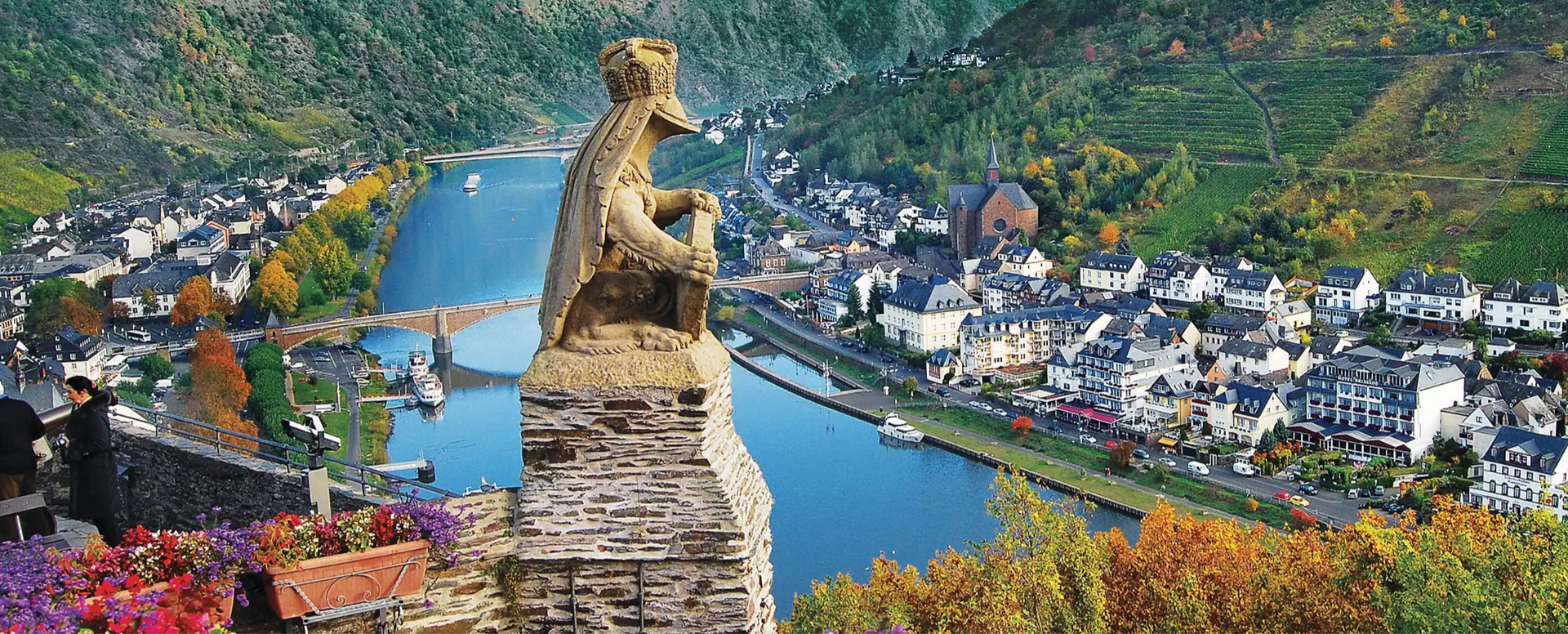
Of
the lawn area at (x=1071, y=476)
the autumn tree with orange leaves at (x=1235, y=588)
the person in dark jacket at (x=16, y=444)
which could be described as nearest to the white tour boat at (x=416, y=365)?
the lawn area at (x=1071, y=476)

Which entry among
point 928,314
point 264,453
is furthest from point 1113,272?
point 264,453

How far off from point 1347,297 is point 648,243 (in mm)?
25661

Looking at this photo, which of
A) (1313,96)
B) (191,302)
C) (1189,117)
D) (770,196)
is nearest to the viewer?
(191,302)

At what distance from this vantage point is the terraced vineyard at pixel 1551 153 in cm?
3162

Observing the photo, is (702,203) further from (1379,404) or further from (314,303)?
(314,303)

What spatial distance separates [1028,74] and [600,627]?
45.4 metres

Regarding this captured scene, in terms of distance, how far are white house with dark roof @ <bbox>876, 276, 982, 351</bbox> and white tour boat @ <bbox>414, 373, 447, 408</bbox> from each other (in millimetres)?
8923

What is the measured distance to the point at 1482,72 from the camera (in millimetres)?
36562

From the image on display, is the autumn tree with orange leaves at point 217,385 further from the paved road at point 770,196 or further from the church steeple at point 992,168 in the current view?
the paved road at point 770,196

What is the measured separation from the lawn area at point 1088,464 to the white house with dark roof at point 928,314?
448 cm

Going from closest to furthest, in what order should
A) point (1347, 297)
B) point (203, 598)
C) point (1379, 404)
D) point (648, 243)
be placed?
point (203, 598) < point (648, 243) < point (1379, 404) < point (1347, 297)

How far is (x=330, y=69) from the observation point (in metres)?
56.2

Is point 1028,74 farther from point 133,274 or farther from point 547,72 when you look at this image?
point 133,274

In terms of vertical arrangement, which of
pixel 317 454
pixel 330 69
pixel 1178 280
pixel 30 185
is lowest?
pixel 1178 280
